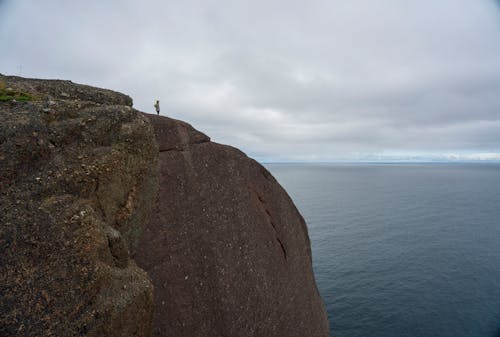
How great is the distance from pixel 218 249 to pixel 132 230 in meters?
3.69

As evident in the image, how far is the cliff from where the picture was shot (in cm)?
608

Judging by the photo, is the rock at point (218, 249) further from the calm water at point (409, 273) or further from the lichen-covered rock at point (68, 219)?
the calm water at point (409, 273)

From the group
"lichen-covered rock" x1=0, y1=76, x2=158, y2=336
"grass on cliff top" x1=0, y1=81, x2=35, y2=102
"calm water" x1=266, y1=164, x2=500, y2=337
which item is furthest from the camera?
"calm water" x1=266, y1=164, x2=500, y2=337

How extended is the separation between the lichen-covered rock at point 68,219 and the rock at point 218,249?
189 cm

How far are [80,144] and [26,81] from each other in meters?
4.06

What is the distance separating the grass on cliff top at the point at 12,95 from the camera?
7.66m

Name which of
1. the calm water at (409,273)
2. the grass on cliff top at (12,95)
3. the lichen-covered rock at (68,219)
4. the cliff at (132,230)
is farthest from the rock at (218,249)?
the calm water at (409,273)

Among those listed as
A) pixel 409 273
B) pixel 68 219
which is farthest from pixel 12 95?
pixel 409 273

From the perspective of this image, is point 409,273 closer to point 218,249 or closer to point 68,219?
point 218,249

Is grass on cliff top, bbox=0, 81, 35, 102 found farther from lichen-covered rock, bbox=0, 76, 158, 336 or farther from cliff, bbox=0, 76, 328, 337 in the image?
lichen-covered rock, bbox=0, 76, 158, 336

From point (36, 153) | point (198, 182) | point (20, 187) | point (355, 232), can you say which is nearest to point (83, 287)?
point (20, 187)

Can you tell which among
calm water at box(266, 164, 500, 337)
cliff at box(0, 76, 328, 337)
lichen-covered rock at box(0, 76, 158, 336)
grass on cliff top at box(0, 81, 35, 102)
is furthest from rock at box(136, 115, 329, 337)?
calm water at box(266, 164, 500, 337)

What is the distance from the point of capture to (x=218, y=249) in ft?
36.7

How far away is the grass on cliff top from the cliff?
0.22 ft
